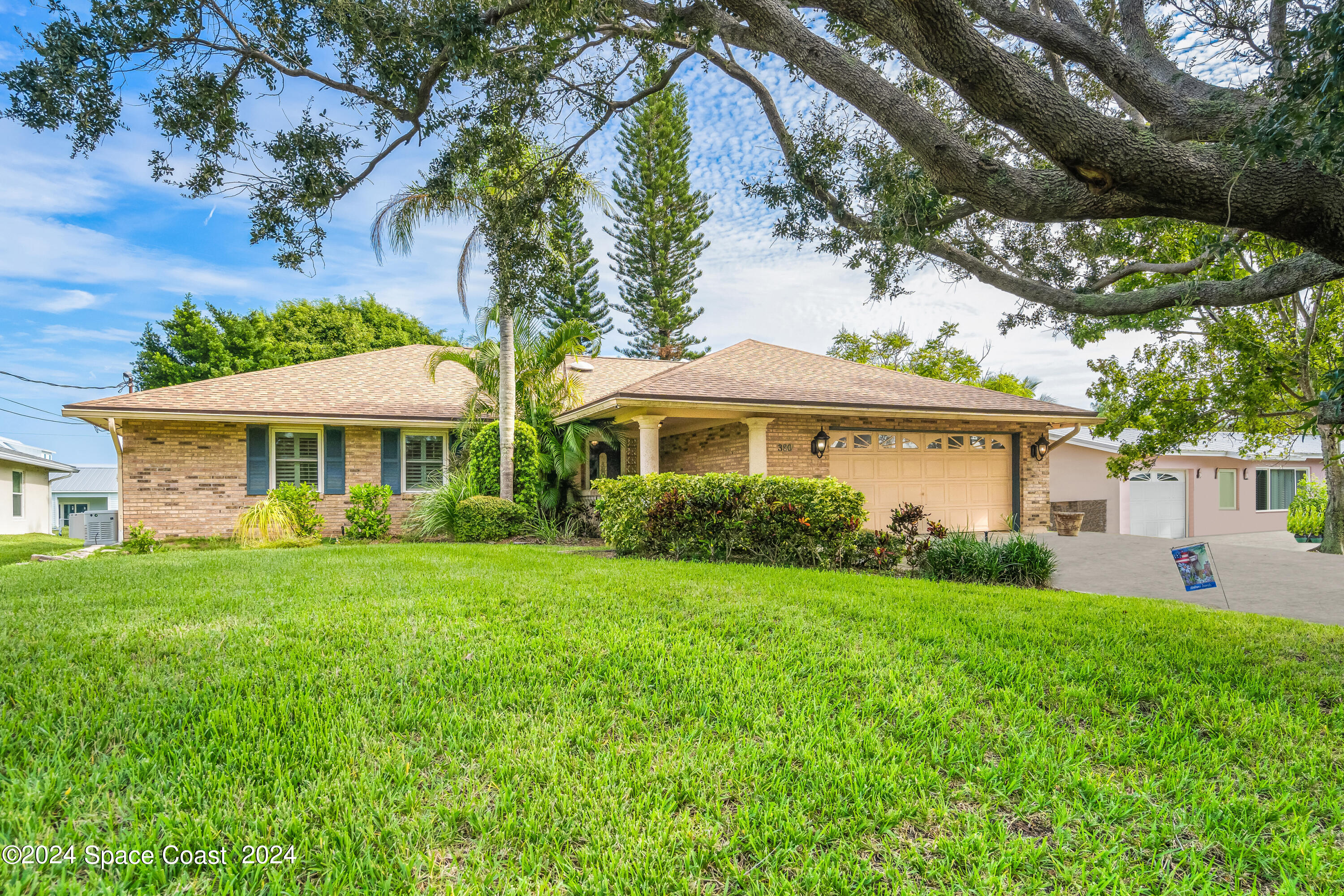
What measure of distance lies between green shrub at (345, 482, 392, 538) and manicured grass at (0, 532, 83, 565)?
520cm

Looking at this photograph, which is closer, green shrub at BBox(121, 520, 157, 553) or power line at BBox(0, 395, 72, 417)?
green shrub at BBox(121, 520, 157, 553)

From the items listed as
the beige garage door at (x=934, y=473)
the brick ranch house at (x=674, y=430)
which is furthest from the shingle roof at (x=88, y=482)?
the beige garage door at (x=934, y=473)

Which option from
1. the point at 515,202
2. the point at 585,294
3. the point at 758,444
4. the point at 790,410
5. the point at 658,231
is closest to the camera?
the point at 515,202

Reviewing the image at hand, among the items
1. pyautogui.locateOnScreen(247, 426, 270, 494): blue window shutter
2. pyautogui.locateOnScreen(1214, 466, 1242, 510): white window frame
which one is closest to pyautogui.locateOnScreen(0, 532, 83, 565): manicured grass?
pyautogui.locateOnScreen(247, 426, 270, 494): blue window shutter

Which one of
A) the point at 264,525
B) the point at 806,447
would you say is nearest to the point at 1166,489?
the point at 806,447

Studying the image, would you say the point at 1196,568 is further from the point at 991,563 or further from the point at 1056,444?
the point at 1056,444

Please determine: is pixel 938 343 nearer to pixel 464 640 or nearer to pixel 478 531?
pixel 478 531

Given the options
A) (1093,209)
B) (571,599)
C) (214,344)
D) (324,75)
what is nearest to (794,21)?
(1093,209)

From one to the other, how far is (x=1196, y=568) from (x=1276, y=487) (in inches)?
787

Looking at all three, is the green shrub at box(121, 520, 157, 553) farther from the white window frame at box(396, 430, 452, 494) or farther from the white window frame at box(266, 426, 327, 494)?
the white window frame at box(396, 430, 452, 494)

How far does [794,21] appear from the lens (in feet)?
16.1

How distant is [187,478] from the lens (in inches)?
516

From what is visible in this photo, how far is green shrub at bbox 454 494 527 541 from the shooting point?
12273 mm

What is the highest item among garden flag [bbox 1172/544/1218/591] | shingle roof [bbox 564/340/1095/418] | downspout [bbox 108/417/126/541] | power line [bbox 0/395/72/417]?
power line [bbox 0/395/72/417]
